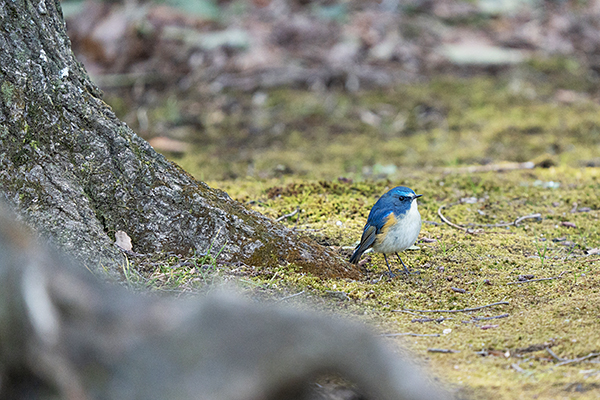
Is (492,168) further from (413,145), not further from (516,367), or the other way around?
(516,367)

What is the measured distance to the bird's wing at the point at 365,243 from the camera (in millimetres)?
3793

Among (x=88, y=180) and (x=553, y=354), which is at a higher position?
(x=88, y=180)

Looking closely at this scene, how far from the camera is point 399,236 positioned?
12.3 ft

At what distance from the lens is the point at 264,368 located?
5.98ft

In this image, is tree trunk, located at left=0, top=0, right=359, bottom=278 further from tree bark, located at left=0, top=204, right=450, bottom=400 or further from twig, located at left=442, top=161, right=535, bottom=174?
twig, located at left=442, top=161, right=535, bottom=174

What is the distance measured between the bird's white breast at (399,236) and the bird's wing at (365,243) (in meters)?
0.04

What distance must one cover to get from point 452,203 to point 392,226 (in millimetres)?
1523

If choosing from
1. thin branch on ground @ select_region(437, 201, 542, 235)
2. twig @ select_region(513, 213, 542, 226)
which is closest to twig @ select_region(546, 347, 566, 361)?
thin branch on ground @ select_region(437, 201, 542, 235)

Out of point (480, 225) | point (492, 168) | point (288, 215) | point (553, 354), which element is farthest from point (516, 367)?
point (492, 168)

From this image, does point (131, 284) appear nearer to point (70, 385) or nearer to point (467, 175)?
point (70, 385)

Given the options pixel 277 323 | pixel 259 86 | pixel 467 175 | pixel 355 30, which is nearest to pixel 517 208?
pixel 467 175

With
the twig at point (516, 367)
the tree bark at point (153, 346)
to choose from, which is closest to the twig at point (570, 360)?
the twig at point (516, 367)

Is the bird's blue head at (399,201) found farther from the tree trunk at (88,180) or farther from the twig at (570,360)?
the twig at (570,360)

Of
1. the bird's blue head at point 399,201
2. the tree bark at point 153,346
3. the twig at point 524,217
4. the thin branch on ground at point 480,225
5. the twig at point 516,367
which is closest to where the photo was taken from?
the tree bark at point 153,346
